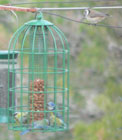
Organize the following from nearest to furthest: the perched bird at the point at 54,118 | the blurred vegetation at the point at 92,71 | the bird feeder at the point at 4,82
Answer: the perched bird at the point at 54,118, the bird feeder at the point at 4,82, the blurred vegetation at the point at 92,71

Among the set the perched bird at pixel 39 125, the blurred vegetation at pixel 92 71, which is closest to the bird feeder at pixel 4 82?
the perched bird at pixel 39 125

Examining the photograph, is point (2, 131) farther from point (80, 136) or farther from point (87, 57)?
point (87, 57)

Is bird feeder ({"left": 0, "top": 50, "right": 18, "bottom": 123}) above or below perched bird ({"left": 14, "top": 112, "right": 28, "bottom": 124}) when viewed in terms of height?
above

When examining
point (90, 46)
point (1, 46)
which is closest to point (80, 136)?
point (90, 46)

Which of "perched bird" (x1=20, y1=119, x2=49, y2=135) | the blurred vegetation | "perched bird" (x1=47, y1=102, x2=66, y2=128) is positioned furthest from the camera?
the blurred vegetation

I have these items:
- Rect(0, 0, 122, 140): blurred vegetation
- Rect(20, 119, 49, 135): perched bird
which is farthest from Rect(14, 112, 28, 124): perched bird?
Rect(0, 0, 122, 140): blurred vegetation

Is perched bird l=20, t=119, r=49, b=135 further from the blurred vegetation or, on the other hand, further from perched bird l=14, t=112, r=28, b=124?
the blurred vegetation

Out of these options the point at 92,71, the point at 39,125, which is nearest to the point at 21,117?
the point at 39,125

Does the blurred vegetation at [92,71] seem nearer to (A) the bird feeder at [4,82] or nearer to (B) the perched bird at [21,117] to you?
(A) the bird feeder at [4,82]

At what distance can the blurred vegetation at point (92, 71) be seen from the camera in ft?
34.0

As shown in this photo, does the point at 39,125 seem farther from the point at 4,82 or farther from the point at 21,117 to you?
the point at 4,82

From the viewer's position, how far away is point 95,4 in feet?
32.3

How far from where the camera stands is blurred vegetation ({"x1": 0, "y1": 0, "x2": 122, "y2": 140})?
10359 millimetres

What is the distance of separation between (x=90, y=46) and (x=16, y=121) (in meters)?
5.36
